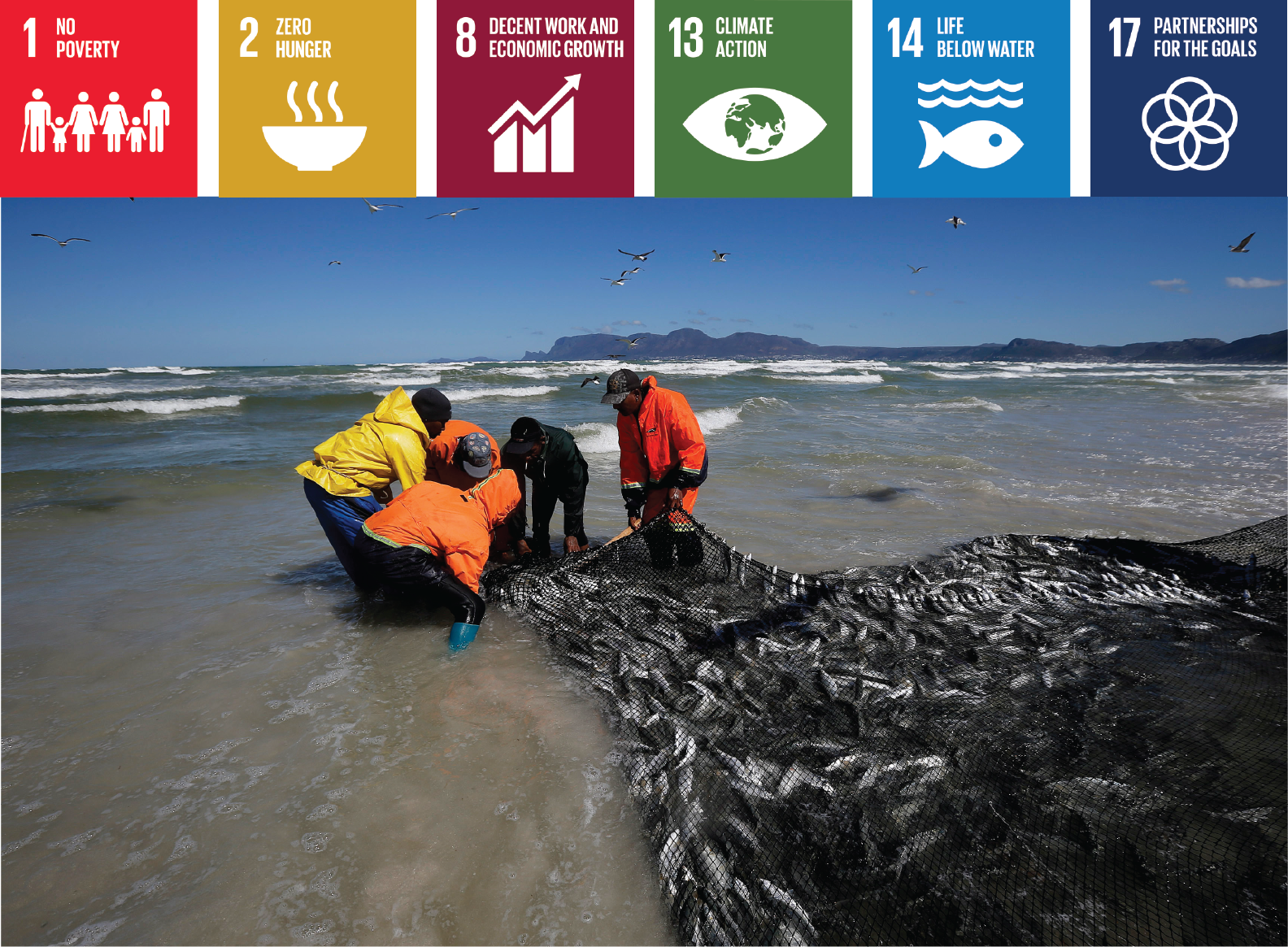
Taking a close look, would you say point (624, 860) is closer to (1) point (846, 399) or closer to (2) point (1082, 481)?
(2) point (1082, 481)

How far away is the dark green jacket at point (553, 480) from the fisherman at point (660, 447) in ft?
1.46

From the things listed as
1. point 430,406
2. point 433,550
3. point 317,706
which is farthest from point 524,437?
point 317,706

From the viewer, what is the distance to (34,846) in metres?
2.84

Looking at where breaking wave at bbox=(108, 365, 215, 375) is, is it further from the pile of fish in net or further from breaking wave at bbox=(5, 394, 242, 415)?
the pile of fish in net

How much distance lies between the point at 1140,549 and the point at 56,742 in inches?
294

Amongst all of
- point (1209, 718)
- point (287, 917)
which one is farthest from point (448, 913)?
point (1209, 718)

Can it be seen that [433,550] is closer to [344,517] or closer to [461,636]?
[461,636]

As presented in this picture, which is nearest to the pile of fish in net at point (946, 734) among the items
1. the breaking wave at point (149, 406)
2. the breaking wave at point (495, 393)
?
the breaking wave at point (149, 406)

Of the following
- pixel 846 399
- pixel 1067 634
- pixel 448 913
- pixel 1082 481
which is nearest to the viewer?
pixel 448 913

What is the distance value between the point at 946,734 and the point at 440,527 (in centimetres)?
334

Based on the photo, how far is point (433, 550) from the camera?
15.3ft

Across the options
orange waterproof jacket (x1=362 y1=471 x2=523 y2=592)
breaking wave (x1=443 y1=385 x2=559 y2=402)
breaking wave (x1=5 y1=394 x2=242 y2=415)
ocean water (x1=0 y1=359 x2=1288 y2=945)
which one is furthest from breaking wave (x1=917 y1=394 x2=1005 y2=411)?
breaking wave (x1=5 y1=394 x2=242 y2=415)

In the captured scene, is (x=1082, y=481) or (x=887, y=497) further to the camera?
(x=1082, y=481)

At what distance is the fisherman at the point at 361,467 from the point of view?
5.26 metres
